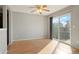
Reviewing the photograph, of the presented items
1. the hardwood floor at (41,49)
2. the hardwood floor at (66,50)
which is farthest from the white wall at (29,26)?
the hardwood floor at (66,50)

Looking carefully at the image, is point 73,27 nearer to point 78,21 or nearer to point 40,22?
point 78,21

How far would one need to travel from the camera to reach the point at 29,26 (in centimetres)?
928

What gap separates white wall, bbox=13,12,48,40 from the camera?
8.50m

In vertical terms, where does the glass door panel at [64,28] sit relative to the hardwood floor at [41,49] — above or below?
above

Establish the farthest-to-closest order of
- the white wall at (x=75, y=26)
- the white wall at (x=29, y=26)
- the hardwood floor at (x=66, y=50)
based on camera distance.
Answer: the white wall at (x=29, y=26)
the white wall at (x=75, y=26)
the hardwood floor at (x=66, y=50)

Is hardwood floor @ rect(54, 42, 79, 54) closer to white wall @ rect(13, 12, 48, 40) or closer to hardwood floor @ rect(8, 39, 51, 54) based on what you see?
hardwood floor @ rect(8, 39, 51, 54)

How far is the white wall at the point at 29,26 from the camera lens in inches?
335

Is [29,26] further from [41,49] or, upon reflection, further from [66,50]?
[66,50]

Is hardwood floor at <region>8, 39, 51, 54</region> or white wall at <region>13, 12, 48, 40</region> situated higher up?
white wall at <region>13, 12, 48, 40</region>

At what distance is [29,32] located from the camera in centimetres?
927

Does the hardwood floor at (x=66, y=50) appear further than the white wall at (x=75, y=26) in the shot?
No

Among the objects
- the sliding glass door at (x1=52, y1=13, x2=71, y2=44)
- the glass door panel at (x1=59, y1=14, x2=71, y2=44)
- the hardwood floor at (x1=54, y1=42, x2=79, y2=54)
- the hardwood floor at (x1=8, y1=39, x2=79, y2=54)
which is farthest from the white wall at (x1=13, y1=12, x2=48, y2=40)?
the hardwood floor at (x1=54, y1=42, x2=79, y2=54)

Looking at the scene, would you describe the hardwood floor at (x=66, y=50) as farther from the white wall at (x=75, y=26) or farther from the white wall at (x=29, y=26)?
the white wall at (x=29, y=26)
